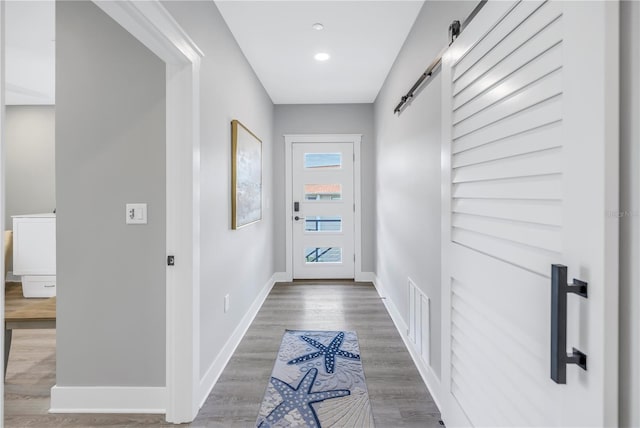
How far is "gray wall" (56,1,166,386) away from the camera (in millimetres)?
1802

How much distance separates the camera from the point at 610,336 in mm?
614

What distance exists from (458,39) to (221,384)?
7.53 ft

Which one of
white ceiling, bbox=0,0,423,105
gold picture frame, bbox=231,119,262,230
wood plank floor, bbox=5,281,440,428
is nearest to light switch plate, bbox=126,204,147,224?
gold picture frame, bbox=231,119,262,230

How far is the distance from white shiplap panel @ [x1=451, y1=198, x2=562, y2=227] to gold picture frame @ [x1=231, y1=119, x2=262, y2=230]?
1.89 m

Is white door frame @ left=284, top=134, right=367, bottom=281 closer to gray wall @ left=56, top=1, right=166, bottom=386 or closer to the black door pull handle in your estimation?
gray wall @ left=56, top=1, right=166, bottom=386

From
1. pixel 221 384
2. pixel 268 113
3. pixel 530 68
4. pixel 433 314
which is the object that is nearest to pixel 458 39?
pixel 530 68

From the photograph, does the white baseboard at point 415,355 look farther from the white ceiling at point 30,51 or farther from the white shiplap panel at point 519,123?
the white ceiling at point 30,51

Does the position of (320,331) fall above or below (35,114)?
below

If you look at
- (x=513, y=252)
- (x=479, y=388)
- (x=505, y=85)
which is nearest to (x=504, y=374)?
(x=479, y=388)

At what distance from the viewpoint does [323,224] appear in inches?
186

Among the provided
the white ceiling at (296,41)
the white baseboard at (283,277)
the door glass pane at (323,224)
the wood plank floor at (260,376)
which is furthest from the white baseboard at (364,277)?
the white ceiling at (296,41)

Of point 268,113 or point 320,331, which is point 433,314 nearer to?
point 320,331

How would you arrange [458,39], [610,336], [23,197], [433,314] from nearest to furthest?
[610,336] → [458,39] → [433,314] → [23,197]

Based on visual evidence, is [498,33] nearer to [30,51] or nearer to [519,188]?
[519,188]
